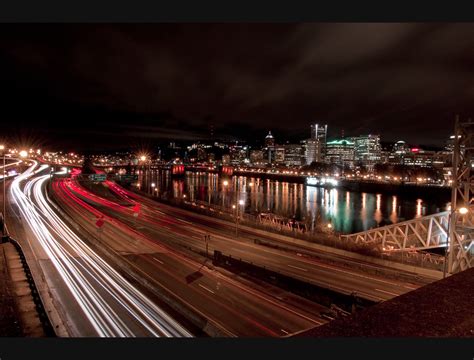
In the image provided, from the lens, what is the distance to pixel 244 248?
51.9ft

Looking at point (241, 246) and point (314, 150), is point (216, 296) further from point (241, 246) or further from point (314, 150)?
point (314, 150)

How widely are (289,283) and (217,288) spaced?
2306mm

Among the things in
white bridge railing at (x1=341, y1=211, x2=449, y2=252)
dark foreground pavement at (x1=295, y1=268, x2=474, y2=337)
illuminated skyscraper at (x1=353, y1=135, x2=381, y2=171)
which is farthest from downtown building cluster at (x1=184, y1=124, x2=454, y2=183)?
dark foreground pavement at (x1=295, y1=268, x2=474, y2=337)

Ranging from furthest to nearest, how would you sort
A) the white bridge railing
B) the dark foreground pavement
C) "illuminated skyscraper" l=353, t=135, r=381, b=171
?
1. "illuminated skyscraper" l=353, t=135, r=381, b=171
2. the white bridge railing
3. the dark foreground pavement

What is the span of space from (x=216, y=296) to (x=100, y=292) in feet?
11.3

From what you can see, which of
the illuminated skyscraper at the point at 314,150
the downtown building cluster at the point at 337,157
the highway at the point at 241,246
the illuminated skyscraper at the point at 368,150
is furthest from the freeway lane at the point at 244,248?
the illuminated skyscraper at the point at 314,150

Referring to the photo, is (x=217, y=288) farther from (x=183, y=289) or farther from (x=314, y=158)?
(x=314, y=158)

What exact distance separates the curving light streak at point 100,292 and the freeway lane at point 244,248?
418 centimetres

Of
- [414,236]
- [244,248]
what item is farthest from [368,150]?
[244,248]

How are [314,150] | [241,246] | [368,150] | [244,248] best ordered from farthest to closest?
[314,150]
[368,150]
[241,246]
[244,248]

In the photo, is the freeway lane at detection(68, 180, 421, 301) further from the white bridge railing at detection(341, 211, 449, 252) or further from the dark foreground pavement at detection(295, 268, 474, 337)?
the dark foreground pavement at detection(295, 268, 474, 337)

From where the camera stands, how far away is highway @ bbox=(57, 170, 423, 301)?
11.1 meters

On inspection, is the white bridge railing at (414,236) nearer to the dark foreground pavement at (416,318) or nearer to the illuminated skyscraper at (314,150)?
the dark foreground pavement at (416,318)

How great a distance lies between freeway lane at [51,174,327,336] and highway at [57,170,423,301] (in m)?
1.64
